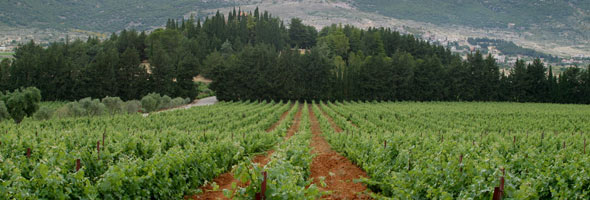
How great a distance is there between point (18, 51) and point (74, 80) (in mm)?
38666

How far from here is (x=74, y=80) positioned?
6638 centimetres

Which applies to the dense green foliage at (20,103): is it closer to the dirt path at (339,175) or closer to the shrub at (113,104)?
the shrub at (113,104)

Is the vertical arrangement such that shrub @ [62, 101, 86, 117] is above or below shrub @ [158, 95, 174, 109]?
above

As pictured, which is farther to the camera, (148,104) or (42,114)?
(148,104)

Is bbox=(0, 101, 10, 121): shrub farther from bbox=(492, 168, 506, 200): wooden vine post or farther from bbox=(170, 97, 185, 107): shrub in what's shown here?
bbox=(492, 168, 506, 200): wooden vine post

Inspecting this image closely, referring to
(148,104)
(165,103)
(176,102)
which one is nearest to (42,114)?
(148,104)

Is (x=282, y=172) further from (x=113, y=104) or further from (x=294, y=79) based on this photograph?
(x=294, y=79)

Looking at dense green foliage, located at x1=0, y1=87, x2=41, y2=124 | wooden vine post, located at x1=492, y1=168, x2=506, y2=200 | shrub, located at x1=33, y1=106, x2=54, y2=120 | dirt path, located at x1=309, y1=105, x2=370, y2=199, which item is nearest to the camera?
wooden vine post, located at x1=492, y1=168, x2=506, y2=200

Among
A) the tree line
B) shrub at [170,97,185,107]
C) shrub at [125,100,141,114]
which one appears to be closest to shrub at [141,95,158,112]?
shrub at [125,100,141,114]

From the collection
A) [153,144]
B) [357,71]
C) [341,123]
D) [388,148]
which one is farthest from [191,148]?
[357,71]

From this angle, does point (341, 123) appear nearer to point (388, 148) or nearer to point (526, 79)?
point (388, 148)

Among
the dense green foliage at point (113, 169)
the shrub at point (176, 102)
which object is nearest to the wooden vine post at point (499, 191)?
the dense green foliage at point (113, 169)

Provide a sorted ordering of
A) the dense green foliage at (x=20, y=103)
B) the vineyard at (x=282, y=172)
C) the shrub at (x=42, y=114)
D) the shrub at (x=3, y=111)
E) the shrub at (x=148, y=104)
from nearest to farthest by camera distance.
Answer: the vineyard at (x=282, y=172)
the shrub at (x=3, y=111)
the shrub at (x=42, y=114)
the dense green foliage at (x=20, y=103)
the shrub at (x=148, y=104)

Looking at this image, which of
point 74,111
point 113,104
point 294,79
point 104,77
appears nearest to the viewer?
→ point 74,111
